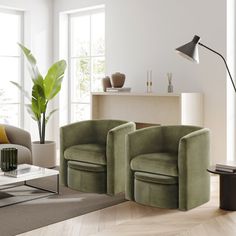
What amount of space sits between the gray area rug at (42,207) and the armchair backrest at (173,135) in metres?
0.69

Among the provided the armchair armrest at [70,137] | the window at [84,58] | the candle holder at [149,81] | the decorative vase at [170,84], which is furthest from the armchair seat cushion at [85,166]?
the window at [84,58]

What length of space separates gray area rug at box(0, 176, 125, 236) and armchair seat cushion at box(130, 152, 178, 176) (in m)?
0.43

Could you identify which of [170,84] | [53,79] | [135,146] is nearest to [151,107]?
[170,84]

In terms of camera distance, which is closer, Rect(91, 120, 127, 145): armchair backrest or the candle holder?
Rect(91, 120, 127, 145): armchair backrest

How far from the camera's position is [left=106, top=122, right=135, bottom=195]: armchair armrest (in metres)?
4.36

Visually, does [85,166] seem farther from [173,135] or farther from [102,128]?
[173,135]

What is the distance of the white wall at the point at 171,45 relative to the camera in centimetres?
534

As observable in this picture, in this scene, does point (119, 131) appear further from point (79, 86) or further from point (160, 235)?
point (79, 86)

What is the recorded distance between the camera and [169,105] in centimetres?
547

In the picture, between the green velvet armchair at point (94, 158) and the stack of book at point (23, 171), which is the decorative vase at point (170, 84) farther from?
the stack of book at point (23, 171)

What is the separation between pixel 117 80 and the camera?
19.5ft

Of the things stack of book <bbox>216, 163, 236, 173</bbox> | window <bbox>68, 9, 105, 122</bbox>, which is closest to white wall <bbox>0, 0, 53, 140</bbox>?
window <bbox>68, 9, 105, 122</bbox>

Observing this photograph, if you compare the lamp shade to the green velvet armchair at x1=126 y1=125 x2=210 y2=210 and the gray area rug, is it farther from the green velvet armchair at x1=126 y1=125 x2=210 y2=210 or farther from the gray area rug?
the gray area rug

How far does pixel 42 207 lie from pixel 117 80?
2.48 metres
